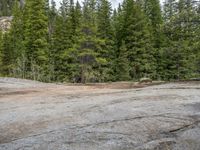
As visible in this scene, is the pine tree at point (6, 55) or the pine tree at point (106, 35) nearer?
the pine tree at point (106, 35)

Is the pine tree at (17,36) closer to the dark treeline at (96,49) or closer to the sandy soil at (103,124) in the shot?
the dark treeline at (96,49)

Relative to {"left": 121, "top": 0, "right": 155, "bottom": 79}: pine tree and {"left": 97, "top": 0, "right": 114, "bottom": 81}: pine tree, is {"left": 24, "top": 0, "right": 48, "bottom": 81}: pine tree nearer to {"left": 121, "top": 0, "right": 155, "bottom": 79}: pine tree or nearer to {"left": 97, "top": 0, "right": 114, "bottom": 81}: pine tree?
{"left": 97, "top": 0, "right": 114, "bottom": 81}: pine tree

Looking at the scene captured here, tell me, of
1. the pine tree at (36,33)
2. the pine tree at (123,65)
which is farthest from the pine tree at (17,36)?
the pine tree at (123,65)

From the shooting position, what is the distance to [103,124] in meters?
6.17

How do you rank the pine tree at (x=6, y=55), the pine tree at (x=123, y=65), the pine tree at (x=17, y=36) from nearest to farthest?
1. the pine tree at (x=123, y=65)
2. the pine tree at (x=6, y=55)
3. the pine tree at (x=17, y=36)

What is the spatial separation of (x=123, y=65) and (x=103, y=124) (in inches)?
1293

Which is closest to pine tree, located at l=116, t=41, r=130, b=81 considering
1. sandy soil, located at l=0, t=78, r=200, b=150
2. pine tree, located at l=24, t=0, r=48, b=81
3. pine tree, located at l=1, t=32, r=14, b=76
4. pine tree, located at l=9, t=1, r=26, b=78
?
pine tree, located at l=24, t=0, r=48, b=81

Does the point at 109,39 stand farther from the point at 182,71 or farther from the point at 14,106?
the point at 14,106

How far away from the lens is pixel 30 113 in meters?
7.19

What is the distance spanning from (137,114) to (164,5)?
44.2m

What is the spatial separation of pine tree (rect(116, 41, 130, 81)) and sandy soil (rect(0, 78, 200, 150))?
96.0ft

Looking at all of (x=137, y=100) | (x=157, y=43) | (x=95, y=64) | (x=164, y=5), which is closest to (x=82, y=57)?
(x=95, y=64)

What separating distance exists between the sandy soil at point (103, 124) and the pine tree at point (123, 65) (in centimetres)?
2925

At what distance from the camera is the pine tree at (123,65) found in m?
38.2
